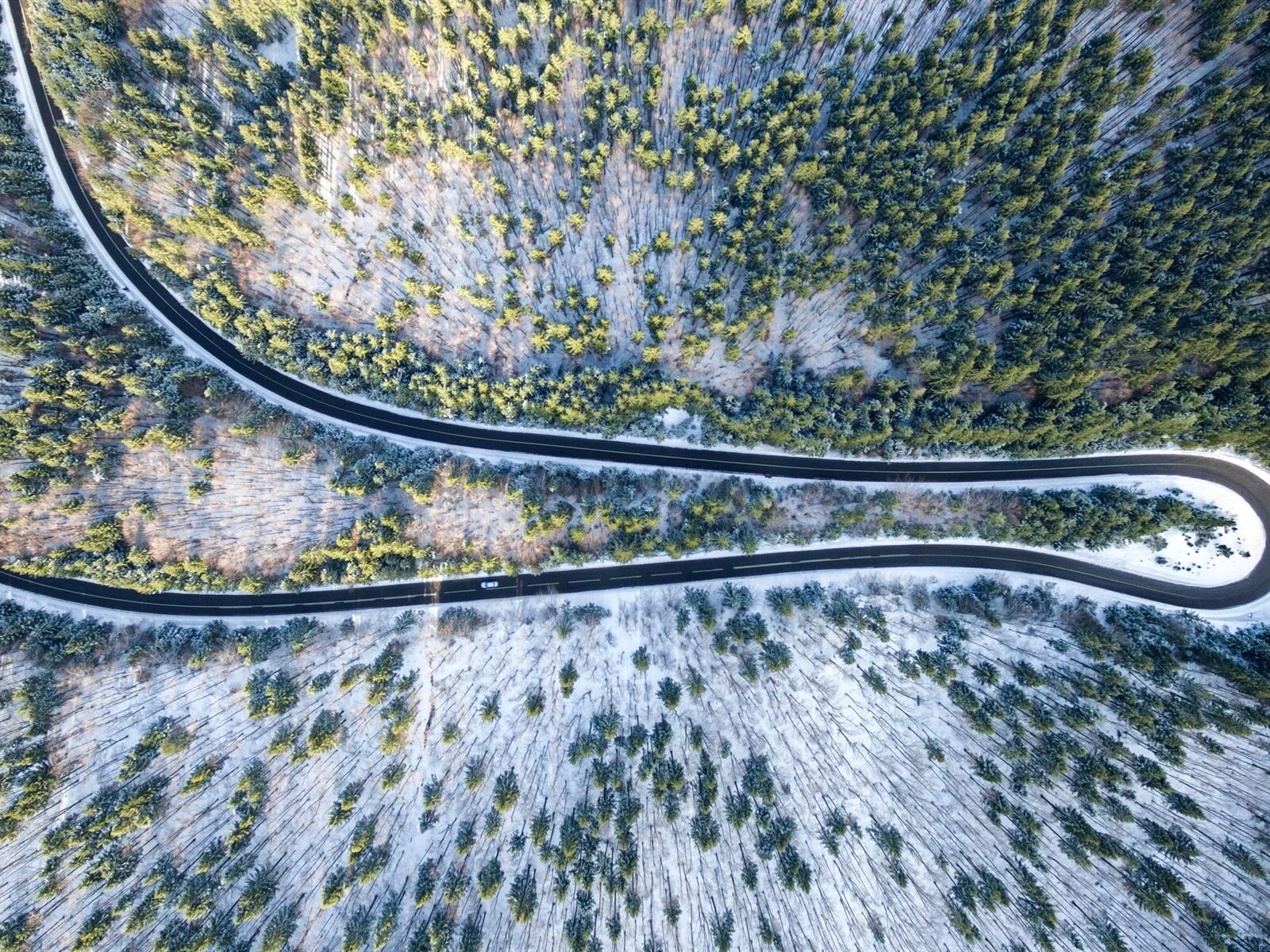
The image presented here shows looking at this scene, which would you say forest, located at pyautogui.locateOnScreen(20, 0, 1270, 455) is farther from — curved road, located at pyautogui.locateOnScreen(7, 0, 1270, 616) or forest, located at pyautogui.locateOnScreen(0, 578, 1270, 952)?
forest, located at pyautogui.locateOnScreen(0, 578, 1270, 952)

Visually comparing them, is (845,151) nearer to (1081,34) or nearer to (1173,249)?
(1081,34)

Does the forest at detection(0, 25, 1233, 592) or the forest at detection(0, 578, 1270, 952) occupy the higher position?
the forest at detection(0, 25, 1233, 592)

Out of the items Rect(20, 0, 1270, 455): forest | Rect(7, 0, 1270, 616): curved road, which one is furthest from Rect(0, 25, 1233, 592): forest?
Rect(20, 0, 1270, 455): forest

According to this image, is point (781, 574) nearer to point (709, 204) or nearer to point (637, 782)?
point (637, 782)

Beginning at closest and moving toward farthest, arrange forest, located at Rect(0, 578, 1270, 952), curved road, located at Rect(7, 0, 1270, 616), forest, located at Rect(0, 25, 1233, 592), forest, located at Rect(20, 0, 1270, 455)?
forest, located at Rect(0, 578, 1270, 952)
forest, located at Rect(0, 25, 1233, 592)
forest, located at Rect(20, 0, 1270, 455)
curved road, located at Rect(7, 0, 1270, 616)

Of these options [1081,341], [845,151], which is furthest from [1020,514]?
[845,151]
